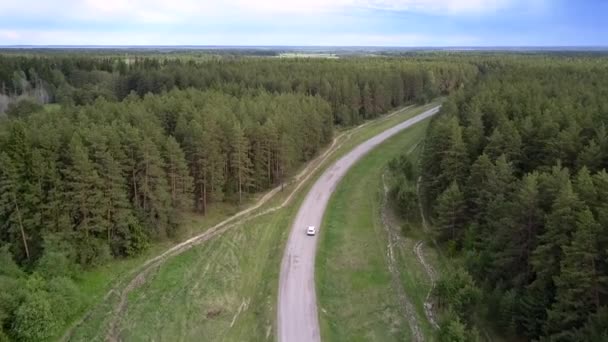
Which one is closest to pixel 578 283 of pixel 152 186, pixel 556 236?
pixel 556 236

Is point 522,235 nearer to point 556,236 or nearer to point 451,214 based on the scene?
point 556,236

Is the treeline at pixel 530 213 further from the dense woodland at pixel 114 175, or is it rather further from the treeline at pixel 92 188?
the treeline at pixel 92 188

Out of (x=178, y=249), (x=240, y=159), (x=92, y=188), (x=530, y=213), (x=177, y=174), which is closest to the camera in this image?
(x=530, y=213)

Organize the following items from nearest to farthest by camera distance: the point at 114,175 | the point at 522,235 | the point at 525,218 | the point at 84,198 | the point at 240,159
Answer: the point at 525,218
the point at 522,235
the point at 84,198
the point at 114,175
the point at 240,159

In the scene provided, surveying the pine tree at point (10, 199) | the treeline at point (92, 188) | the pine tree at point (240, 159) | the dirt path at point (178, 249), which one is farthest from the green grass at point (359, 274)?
the pine tree at point (10, 199)

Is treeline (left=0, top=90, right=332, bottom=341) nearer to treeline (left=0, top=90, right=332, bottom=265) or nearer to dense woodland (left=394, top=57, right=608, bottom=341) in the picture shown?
treeline (left=0, top=90, right=332, bottom=265)
